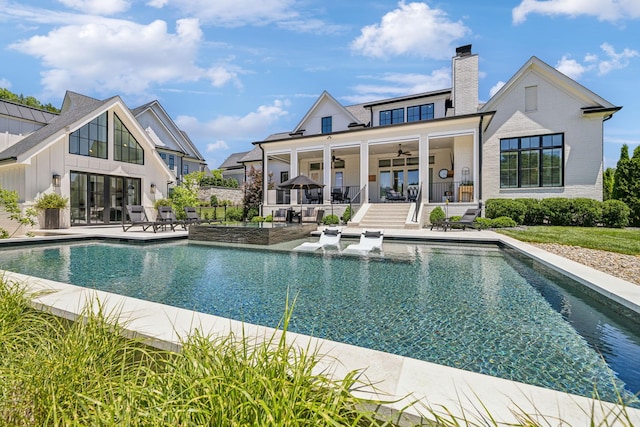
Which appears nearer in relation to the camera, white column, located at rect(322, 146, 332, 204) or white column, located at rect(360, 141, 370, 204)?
white column, located at rect(360, 141, 370, 204)

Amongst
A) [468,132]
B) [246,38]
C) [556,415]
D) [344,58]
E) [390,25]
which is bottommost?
[556,415]

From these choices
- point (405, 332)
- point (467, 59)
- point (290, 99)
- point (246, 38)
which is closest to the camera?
point (405, 332)

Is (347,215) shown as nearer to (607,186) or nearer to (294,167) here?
(294,167)

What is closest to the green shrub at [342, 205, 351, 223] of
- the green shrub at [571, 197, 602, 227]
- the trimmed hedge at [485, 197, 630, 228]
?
the trimmed hedge at [485, 197, 630, 228]

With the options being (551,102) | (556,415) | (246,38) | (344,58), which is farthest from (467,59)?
(556,415)

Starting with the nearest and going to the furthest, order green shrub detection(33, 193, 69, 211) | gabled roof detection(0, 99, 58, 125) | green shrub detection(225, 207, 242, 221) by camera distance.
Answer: green shrub detection(33, 193, 69, 211) < gabled roof detection(0, 99, 58, 125) < green shrub detection(225, 207, 242, 221)

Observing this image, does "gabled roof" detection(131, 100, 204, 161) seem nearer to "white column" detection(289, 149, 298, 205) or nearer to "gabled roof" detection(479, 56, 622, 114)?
"white column" detection(289, 149, 298, 205)

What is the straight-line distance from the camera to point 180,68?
19766 millimetres

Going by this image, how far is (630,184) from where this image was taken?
585 inches

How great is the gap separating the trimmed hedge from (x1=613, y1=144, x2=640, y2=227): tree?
86 cm

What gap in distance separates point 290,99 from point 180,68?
40.1 feet

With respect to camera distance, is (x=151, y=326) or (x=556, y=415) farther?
(x=151, y=326)

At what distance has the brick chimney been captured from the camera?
1850cm

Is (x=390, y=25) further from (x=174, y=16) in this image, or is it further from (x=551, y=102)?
(x=174, y=16)
